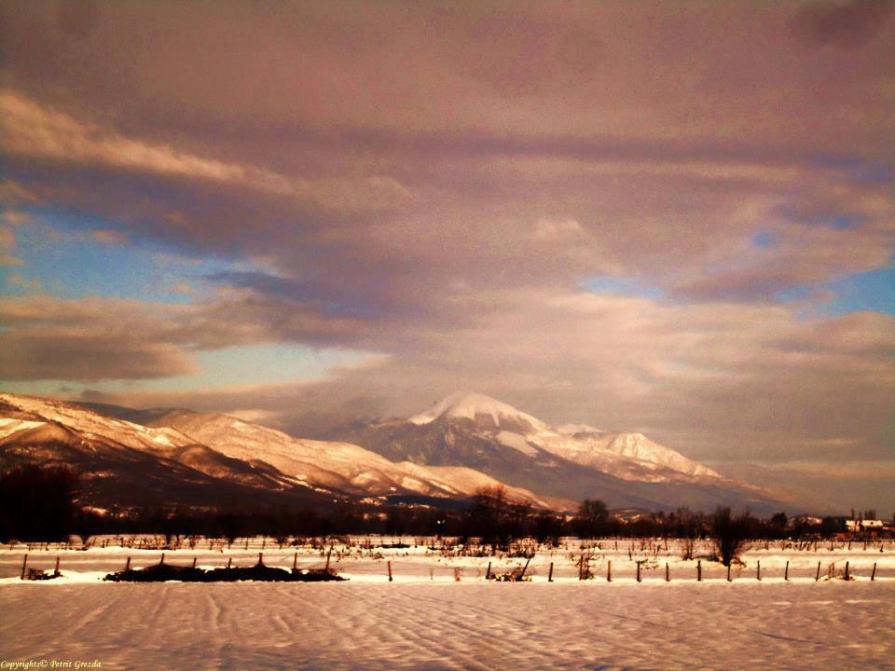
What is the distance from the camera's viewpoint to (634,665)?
2150 cm

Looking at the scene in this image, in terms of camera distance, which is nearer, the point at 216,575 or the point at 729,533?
the point at 216,575

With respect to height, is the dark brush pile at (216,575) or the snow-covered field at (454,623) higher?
the snow-covered field at (454,623)

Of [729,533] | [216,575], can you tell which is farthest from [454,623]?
[729,533]

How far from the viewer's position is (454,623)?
30.8 m

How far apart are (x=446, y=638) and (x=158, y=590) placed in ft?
87.3

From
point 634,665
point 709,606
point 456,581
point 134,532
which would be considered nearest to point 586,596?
point 709,606

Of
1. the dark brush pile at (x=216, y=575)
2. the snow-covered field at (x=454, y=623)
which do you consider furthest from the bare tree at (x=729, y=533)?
the dark brush pile at (x=216, y=575)

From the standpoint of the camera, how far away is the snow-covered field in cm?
2277

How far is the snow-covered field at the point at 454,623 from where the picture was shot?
22767mm

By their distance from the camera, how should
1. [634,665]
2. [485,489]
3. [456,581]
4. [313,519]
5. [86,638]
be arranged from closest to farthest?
[634,665] → [86,638] → [456,581] → [485,489] → [313,519]

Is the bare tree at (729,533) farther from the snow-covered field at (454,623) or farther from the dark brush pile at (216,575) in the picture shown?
the dark brush pile at (216,575)

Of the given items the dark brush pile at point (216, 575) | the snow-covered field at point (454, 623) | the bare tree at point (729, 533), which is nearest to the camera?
the snow-covered field at point (454, 623)

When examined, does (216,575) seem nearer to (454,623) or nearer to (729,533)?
(454,623)

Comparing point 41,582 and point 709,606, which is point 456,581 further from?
point 41,582
